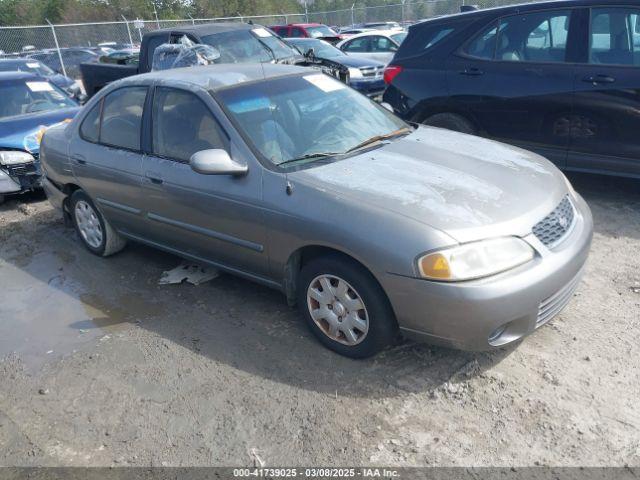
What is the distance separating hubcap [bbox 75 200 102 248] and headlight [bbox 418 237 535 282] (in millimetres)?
3365

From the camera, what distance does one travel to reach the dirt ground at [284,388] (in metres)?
2.68

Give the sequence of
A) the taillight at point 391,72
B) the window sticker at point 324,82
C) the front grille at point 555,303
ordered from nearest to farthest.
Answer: the front grille at point 555,303 → the window sticker at point 324,82 → the taillight at point 391,72

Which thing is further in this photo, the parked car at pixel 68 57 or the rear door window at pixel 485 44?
the parked car at pixel 68 57

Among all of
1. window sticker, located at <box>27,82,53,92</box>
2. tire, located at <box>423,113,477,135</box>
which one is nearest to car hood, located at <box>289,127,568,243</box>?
tire, located at <box>423,113,477,135</box>

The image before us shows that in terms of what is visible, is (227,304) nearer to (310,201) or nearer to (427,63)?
(310,201)

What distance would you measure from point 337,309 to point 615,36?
3819 mm

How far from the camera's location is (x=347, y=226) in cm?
301

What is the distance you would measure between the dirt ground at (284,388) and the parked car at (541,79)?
1317 millimetres

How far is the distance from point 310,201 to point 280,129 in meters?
0.73

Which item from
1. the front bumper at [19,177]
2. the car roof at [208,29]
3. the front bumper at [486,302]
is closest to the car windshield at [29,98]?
the front bumper at [19,177]

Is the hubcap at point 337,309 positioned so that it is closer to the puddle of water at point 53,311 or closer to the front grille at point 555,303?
the front grille at point 555,303

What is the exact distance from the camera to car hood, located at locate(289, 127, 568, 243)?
2.91m

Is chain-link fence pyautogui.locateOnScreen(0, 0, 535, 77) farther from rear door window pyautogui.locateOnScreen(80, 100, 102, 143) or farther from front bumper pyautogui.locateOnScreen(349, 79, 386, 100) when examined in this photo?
rear door window pyautogui.locateOnScreen(80, 100, 102, 143)

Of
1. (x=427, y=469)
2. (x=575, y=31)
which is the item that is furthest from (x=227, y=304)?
(x=575, y=31)
